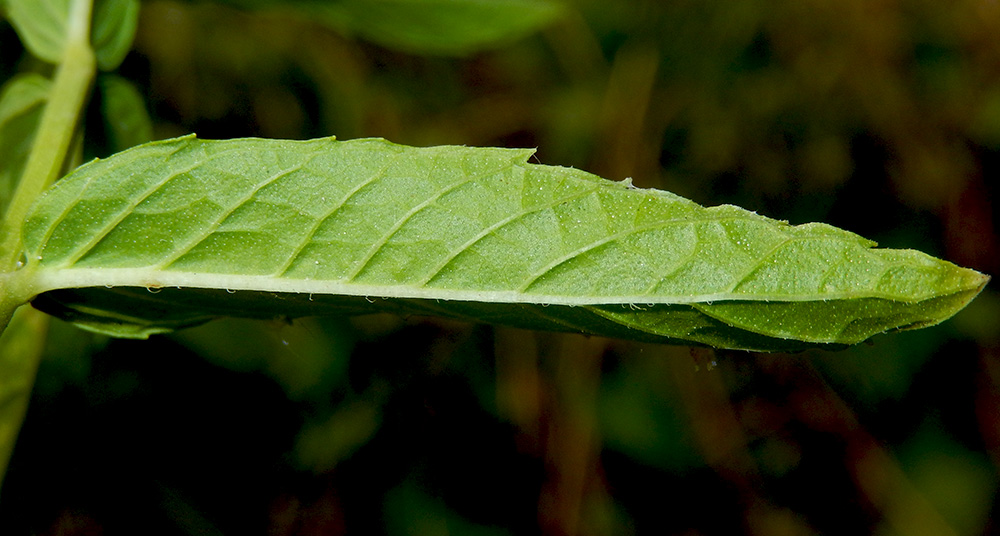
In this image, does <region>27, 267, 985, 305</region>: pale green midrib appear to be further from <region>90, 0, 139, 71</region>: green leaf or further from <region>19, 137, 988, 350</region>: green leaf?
<region>90, 0, 139, 71</region>: green leaf

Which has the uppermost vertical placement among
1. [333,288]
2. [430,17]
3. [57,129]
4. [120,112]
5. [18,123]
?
[430,17]

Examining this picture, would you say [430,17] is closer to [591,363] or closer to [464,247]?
[464,247]

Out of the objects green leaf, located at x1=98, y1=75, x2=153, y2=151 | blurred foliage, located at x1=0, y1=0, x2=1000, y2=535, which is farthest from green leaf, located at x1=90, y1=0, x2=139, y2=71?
blurred foliage, located at x1=0, y1=0, x2=1000, y2=535

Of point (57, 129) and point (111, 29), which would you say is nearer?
point (57, 129)

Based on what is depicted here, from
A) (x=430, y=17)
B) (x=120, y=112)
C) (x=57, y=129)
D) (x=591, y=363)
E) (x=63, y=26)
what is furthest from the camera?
(x=591, y=363)

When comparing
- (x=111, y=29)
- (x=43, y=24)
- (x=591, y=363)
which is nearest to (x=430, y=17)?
(x=111, y=29)
